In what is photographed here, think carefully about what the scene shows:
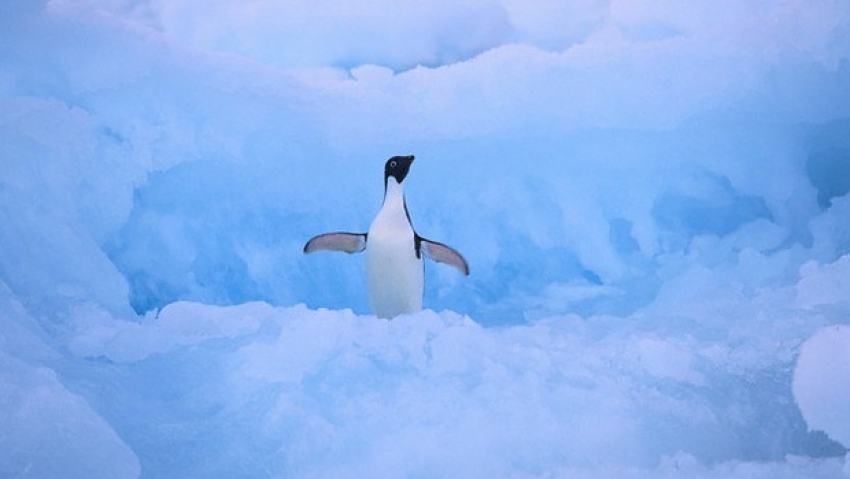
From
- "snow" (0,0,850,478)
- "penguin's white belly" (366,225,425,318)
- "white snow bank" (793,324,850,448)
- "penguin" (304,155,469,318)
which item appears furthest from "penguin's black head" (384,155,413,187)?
"white snow bank" (793,324,850,448)

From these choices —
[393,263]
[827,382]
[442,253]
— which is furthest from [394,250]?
[827,382]

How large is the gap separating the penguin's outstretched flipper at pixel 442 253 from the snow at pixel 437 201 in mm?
350

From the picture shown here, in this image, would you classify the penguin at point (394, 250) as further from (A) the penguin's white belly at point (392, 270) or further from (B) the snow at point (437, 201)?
(B) the snow at point (437, 201)

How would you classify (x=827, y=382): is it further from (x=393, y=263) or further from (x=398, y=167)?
(x=398, y=167)

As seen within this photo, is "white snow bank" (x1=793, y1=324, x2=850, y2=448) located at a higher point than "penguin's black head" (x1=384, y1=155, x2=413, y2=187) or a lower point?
lower

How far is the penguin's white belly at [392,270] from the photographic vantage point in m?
2.58

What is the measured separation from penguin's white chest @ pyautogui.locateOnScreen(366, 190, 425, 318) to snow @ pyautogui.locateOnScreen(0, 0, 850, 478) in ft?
1.23

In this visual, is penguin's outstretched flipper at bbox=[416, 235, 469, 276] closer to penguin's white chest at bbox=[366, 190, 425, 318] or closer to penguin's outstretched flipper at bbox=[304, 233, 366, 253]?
penguin's white chest at bbox=[366, 190, 425, 318]

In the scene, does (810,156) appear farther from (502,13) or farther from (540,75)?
(502,13)

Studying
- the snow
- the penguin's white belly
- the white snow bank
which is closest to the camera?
the white snow bank

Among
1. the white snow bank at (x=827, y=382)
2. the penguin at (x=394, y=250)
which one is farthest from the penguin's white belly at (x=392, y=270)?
the white snow bank at (x=827, y=382)

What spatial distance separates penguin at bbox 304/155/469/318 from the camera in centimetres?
259

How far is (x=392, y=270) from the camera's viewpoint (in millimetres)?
2605

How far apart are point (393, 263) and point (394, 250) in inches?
Result: 1.8
